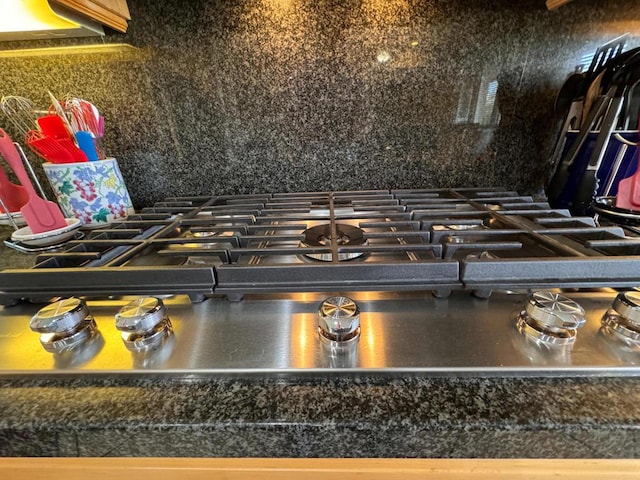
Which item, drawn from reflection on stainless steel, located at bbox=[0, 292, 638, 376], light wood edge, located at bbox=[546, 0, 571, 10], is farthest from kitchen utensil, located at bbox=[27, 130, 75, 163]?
light wood edge, located at bbox=[546, 0, 571, 10]

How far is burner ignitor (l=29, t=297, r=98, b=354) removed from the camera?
340mm

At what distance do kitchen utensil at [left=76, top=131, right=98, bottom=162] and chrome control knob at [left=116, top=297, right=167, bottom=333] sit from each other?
0.54 meters

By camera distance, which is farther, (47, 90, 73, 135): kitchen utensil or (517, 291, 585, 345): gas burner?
(47, 90, 73, 135): kitchen utensil

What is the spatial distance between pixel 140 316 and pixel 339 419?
0.79 feet

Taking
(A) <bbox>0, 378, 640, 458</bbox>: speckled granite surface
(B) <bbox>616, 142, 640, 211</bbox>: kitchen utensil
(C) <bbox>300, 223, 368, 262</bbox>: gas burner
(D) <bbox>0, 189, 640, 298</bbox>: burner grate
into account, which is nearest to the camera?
(A) <bbox>0, 378, 640, 458</bbox>: speckled granite surface

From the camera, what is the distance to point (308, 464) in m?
Answer: 0.30

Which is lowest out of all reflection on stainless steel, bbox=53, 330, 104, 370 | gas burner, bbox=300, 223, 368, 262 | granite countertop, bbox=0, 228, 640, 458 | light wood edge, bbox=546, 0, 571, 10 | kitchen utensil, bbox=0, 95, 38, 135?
granite countertop, bbox=0, 228, 640, 458

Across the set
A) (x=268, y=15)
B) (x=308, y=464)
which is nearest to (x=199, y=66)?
(x=268, y=15)

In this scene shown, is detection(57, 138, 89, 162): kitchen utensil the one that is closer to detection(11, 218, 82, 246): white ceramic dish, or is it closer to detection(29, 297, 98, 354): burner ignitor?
detection(11, 218, 82, 246): white ceramic dish

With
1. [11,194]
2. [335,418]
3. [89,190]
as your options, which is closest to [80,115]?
[89,190]

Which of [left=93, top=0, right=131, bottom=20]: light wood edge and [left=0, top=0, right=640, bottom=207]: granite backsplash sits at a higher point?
[left=93, top=0, right=131, bottom=20]: light wood edge

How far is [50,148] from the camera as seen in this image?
669 millimetres

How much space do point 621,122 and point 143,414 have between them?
968 millimetres

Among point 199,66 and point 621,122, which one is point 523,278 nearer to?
point 621,122
